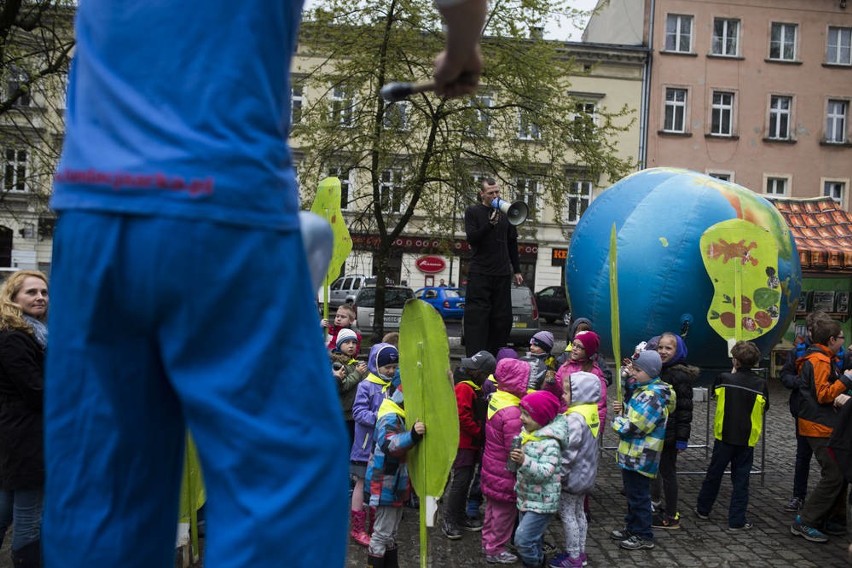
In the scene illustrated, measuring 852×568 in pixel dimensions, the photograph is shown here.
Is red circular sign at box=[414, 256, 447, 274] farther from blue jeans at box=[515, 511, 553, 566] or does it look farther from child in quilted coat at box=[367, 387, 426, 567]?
child in quilted coat at box=[367, 387, 426, 567]

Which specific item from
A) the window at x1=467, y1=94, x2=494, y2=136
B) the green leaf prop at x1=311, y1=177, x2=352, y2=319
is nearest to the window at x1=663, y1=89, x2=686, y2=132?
the window at x1=467, y1=94, x2=494, y2=136

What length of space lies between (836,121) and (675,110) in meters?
6.66

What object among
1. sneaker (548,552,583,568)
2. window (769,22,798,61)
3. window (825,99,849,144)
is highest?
window (769,22,798,61)

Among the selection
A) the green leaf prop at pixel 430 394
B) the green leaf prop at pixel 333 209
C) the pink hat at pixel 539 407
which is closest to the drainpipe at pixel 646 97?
the green leaf prop at pixel 333 209

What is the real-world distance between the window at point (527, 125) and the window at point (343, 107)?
12.0 feet

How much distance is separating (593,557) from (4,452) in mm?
3680

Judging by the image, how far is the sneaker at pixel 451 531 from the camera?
20.4 feet

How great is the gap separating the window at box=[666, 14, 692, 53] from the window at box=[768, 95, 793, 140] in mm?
4108

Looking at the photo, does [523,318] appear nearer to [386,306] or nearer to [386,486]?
[386,306]

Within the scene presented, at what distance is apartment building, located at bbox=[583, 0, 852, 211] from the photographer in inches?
1399

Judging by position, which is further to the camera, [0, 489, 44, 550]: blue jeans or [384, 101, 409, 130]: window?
[384, 101, 409, 130]: window

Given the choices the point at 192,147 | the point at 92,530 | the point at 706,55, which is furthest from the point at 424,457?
the point at 706,55

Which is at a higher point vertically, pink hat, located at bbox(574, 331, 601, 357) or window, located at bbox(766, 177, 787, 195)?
window, located at bbox(766, 177, 787, 195)

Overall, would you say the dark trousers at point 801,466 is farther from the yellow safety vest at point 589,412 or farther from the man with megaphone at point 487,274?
the man with megaphone at point 487,274
